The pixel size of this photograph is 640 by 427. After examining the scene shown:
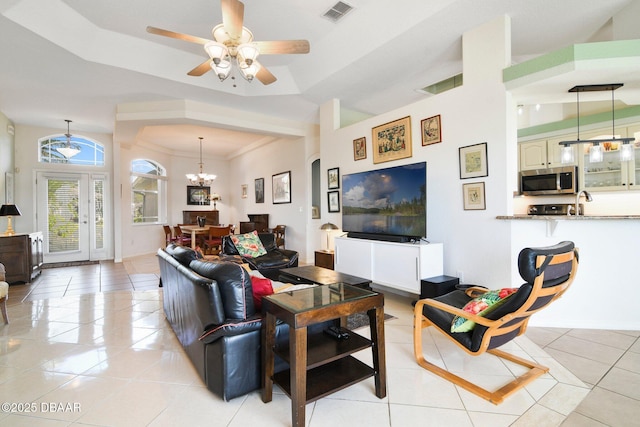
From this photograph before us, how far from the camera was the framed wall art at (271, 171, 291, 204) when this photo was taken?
718 cm

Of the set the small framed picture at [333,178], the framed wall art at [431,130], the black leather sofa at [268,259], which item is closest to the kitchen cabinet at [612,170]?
the framed wall art at [431,130]

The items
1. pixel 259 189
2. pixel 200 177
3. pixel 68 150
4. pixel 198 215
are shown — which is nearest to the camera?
pixel 68 150

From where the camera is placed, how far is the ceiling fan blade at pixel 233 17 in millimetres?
2344

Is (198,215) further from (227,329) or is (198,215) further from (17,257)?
(227,329)

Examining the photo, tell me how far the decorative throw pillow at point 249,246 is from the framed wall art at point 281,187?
2.26 meters

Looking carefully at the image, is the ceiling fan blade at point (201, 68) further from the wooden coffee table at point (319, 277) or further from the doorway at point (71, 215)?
the doorway at point (71, 215)

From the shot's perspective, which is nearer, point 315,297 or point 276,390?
point 315,297

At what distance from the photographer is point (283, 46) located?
289 centimetres

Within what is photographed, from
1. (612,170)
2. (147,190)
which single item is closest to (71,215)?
(147,190)

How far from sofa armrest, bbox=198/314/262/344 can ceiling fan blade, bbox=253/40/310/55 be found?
2352 mm

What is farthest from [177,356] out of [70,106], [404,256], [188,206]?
[188,206]

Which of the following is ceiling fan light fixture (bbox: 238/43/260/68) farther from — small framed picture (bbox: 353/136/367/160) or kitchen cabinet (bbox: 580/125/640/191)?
kitchen cabinet (bbox: 580/125/640/191)

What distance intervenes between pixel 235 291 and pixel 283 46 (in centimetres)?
229

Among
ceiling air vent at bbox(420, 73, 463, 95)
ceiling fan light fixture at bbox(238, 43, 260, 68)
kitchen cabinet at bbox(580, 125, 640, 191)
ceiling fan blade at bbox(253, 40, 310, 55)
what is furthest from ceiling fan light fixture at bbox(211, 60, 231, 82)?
kitchen cabinet at bbox(580, 125, 640, 191)
